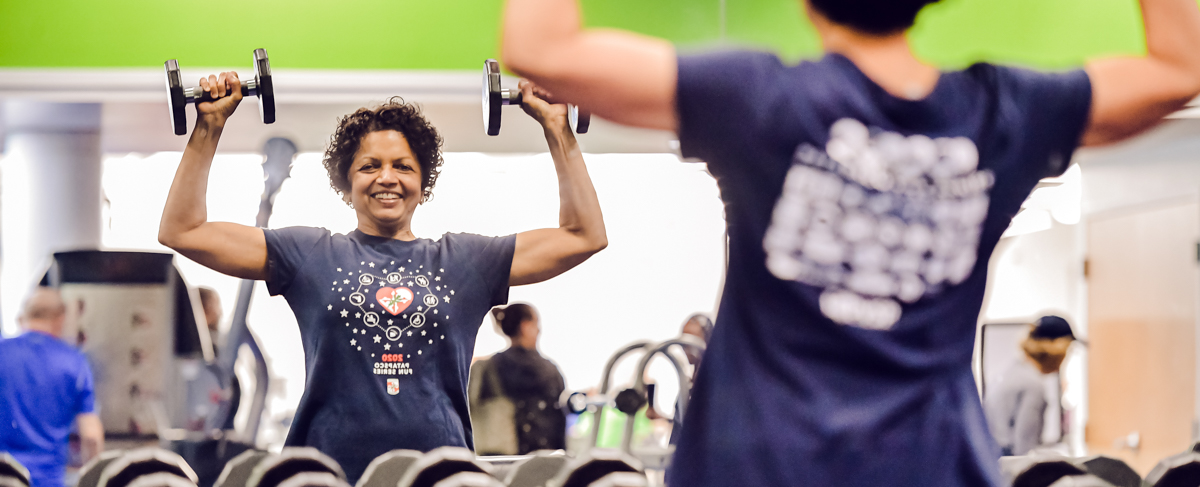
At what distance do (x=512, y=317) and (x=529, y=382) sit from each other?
18cm

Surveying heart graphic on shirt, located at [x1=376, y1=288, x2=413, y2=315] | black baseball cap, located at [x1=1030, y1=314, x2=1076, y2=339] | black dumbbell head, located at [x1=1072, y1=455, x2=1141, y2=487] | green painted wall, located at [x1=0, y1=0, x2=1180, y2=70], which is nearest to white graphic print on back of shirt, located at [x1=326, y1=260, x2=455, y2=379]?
heart graphic on shirt, located at [x1=376, y1=288, x2=413, y2=315]

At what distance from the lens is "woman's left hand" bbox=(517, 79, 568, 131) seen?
123 cm

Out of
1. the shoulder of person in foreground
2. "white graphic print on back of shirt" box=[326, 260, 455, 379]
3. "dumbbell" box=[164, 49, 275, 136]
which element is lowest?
"white graphic print on back of shirt" box=[326, 260, 455, 379]

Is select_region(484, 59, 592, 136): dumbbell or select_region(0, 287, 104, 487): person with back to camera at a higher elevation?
select_region(484, 59, 592, 136): dumbbell

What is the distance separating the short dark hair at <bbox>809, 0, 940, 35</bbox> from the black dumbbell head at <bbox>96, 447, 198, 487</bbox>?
118 centimetres

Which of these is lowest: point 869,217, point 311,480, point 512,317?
point 311,480

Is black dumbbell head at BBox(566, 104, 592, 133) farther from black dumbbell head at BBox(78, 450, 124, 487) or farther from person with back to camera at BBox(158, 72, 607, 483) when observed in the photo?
black dumbbell head at BBox(78, 450, 124, 487)

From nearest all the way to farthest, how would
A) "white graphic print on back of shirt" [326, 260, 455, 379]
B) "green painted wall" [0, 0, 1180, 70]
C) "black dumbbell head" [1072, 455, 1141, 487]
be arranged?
"white graphic print on back of shirt" [326, 260, 455, 379], "black dumbbell head" [1072, 455, 1141, 487], "green painted wall" [0, 0, 1180, 70]

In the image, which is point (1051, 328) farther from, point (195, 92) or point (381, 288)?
point (195, 92)

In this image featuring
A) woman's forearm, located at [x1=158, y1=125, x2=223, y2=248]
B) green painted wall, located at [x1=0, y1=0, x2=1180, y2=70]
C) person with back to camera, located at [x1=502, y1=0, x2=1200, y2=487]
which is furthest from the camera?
green painted wall, located at [x1=0, y1=0, x2=1180, y2=70]

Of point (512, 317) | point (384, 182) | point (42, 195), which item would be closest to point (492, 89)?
point (384, 182)

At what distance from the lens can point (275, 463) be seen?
4.09 feet

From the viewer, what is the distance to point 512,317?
233cm

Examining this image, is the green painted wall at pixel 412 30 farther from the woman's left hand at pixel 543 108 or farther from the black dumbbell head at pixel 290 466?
the black dumbbell head at pixel 290 466
